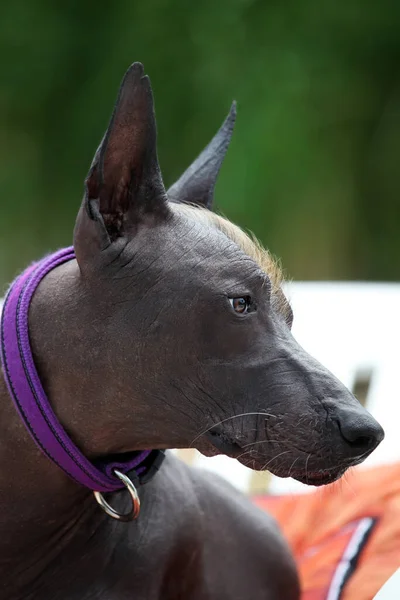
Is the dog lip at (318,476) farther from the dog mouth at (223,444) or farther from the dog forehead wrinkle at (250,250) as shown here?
the dog forehead wrinkle at (250,250)

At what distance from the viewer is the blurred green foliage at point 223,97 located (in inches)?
189

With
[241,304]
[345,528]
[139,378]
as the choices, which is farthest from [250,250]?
[345,528]

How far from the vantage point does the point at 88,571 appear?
4.18ft

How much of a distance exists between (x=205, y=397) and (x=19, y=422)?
0.23m

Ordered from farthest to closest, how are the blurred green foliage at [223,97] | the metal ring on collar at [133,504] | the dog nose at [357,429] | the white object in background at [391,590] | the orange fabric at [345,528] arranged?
1. the blurred green foliage at [223,97]
2. the orange fabric at [345,528]
3. the white object in background at [391,590]
4. the metal ring on collar at [133,504]
5. the dog nose at [357,429]

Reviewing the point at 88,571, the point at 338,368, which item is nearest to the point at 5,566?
the point at 88,571

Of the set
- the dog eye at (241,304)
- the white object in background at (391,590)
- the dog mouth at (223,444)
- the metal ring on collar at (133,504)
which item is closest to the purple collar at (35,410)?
the metal ring on collar at (133,504)

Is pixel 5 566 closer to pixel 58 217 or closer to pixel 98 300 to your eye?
pixel 98 300

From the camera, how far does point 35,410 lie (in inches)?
47.3

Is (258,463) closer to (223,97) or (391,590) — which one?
(391,590)

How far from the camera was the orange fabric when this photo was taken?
163 cm

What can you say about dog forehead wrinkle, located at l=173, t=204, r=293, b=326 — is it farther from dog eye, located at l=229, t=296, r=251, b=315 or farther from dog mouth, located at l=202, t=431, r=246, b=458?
dog mouth, located at l=202, t=431, r=246, b=458

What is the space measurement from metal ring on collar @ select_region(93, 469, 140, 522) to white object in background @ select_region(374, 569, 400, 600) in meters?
0.36

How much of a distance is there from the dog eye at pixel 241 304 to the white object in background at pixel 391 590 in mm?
466
